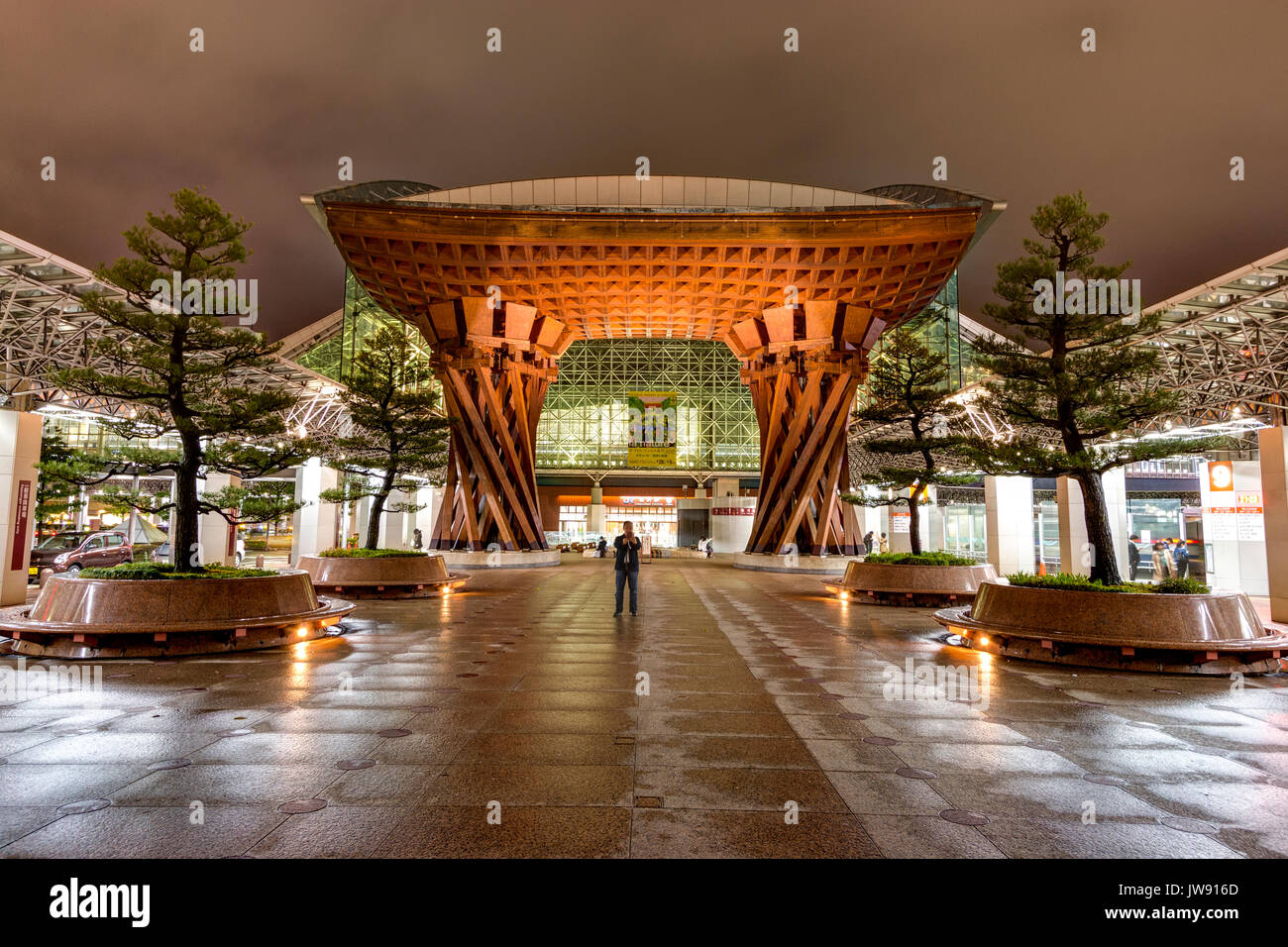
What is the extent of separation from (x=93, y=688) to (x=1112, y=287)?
12263 millimetres

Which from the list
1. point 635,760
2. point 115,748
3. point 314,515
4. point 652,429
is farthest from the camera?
point 652,429

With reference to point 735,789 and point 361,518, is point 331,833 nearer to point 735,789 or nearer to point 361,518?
point 735,789

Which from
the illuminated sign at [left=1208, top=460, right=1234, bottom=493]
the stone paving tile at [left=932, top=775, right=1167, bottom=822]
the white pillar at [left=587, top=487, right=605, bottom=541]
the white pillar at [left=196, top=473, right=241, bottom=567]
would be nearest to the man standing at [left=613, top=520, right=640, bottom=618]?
the stone paving tile at [left=932, top=775, right=1167, bottom=822]

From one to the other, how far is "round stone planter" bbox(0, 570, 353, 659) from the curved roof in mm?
14630

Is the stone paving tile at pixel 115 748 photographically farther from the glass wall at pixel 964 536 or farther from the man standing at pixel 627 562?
the glass wall at pixel 964 536

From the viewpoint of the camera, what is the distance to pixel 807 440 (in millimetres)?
22406

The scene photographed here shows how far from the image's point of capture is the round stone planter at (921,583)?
41.6 feet

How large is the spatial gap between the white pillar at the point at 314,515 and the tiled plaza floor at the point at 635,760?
15.0 metres

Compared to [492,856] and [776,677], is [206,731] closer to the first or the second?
[492,856]

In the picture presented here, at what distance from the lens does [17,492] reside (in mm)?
11961

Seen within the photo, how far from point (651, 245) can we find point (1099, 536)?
15.3 m

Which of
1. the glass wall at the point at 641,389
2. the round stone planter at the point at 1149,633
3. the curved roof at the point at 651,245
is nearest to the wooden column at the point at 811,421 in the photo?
the curved roof at the point at 651,245

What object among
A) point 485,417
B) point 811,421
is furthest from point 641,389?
point 811,421

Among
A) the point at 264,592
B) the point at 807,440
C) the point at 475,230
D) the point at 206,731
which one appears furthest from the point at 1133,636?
the point at 475,230
